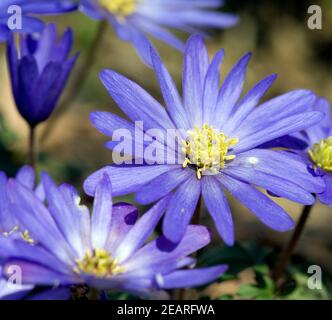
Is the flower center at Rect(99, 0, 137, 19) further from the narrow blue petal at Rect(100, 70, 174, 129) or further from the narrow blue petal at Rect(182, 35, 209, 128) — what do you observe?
the narrow blue petal at Rect(100, 70, 174, 129)

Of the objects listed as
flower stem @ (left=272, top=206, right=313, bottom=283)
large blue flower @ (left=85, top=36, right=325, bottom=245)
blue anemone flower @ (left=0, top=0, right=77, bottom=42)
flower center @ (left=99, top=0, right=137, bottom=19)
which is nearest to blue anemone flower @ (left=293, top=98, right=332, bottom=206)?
large blue flower @ (left=85, top=36, right=325, bottom=245)

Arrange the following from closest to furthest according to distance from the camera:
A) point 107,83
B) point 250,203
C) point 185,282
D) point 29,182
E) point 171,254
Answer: point 185,282
point 171,254
point 250,203
point 107,83
point 29,182

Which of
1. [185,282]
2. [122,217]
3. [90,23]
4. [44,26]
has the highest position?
[90,23]

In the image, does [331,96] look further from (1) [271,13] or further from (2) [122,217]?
(2) [122,217]

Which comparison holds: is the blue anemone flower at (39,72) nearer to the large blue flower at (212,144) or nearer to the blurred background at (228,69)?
the large blue flower at (212,144)

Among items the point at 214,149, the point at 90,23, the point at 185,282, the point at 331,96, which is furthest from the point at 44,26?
the point at 331,96

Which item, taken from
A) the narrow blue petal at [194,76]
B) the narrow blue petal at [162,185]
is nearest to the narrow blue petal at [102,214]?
the narrow blue petal at [162,185]
